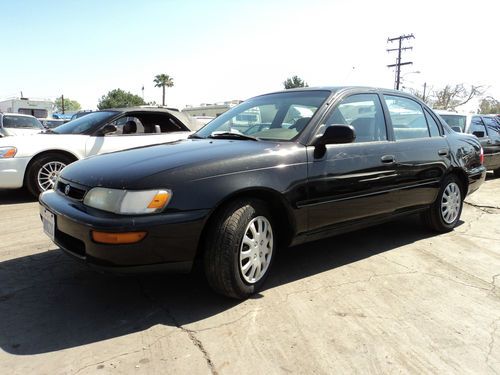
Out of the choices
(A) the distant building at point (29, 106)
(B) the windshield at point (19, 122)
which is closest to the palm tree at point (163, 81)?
(A) the distant building at point (29, 106)

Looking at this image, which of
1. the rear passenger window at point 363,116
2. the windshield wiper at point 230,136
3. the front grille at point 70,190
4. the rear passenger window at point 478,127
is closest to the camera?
the front grille at point 70,190

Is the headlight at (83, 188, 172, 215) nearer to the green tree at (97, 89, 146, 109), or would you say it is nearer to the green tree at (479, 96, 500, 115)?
the green tree at (479, 96, 500, 115)

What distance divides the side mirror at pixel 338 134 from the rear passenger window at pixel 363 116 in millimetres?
305

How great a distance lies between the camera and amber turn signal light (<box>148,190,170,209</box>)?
109 inches

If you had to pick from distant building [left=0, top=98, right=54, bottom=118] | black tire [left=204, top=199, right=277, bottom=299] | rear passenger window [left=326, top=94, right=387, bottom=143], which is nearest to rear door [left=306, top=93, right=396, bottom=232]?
rear passenger window [left=326, top=94, right=387, bottom=143]

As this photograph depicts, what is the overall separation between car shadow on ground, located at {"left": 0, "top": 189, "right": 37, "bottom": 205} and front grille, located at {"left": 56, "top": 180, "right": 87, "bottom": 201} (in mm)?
3778

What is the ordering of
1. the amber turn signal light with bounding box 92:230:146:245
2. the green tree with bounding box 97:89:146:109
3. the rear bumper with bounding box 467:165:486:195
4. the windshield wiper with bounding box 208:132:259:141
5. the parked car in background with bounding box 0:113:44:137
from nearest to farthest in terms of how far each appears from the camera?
1. the amber turn signal light with bounding box 92:230:146:245
2. the windshield wiper with bounding box 208:132:259:141
3. the rear bumper with bounding box 467:165:486:195
4. the parked car in background with bounding box 0:113:44:137
5. the green tree with bounding box 97:89:146:109

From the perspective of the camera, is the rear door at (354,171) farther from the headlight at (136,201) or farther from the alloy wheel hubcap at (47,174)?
the alloy wheel hubcap at (47,174)

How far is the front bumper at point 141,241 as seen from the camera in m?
2.72

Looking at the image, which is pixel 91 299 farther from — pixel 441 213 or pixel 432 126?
pixel 432 126

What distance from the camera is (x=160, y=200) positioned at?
2.79 meters

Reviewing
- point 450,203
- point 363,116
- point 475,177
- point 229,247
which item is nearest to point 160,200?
point 229,247

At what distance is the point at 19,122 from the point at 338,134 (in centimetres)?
1191

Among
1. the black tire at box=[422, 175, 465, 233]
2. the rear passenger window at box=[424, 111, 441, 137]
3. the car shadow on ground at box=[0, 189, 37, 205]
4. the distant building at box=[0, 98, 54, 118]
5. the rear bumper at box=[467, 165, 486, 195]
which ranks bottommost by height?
the car shadow on ground at box=[0, 189, 37, 205]
